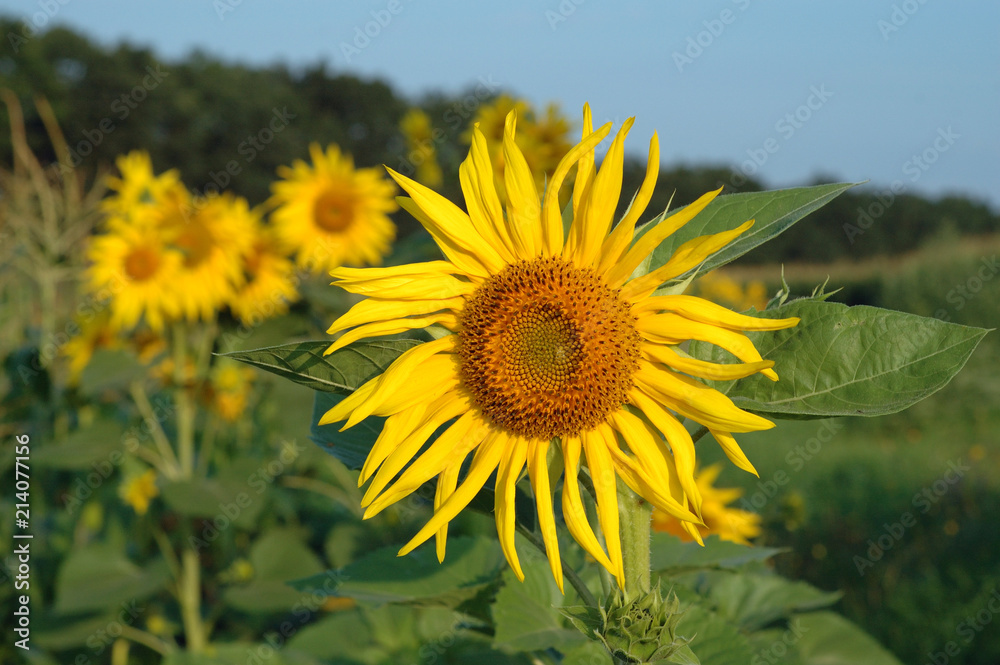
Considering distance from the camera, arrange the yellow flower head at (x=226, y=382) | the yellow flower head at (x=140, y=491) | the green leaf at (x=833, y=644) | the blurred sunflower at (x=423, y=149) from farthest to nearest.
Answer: the yellow flower head at (x=226, y=382) < the yellow flower head at (x=140, y=491) < the blurred sunflower at (x=423, y=149) < the green leaf at (x=833, y=644)

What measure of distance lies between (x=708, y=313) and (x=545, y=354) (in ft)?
0.86

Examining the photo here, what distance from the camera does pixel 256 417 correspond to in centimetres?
491

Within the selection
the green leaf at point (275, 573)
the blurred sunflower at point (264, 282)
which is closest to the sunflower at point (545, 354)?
the green leaf at point (275, 573)

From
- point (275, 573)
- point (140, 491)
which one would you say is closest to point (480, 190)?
point (275, 573)

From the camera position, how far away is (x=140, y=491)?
3676 millimetres

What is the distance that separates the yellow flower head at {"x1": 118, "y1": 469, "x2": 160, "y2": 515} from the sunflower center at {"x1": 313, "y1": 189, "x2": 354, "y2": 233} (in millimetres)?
1576

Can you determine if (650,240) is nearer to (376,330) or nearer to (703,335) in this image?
(703,335)

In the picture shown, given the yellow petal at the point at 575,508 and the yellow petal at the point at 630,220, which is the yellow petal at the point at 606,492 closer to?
the yellow petal at the point at 575,508

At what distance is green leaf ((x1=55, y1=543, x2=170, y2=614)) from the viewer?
306 centimetres

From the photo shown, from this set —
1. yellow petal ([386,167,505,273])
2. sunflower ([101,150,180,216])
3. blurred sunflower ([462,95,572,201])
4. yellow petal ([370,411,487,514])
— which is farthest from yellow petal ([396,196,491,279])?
sunflower ([101,150,180,216])

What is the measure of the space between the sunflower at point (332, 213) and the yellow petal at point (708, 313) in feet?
10.6

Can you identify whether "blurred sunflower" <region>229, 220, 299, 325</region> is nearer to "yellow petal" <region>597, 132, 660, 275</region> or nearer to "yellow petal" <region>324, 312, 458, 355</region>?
"yellow petal" <region>324, 312, 458, 355</region>

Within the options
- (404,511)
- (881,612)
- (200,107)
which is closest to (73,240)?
(404,511)

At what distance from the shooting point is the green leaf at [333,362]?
1057mm
